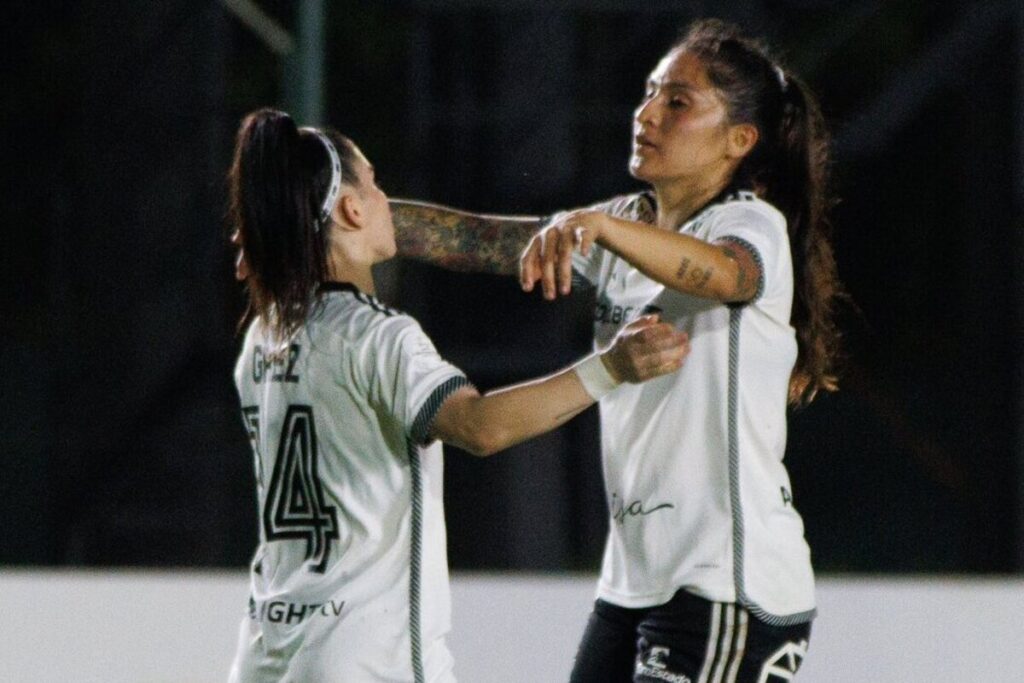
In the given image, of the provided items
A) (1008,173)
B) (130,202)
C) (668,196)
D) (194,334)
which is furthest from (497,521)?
(668,196)

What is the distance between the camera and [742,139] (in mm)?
2520

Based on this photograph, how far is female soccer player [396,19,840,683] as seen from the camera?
2311mm

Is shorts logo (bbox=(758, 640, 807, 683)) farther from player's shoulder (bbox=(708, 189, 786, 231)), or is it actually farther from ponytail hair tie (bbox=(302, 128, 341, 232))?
ponytail hair tie (bbox=(302, 128, 341, 232))

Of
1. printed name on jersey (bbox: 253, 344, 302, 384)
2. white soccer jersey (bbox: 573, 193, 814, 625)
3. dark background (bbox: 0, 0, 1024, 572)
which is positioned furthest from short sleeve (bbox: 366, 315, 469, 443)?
dark background (bbox: 0, 0, 1024, 572)

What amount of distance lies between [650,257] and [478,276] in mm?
6068

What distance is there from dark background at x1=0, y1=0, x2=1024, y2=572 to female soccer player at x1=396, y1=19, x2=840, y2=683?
4982mm

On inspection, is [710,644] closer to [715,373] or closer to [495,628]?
[715,373]

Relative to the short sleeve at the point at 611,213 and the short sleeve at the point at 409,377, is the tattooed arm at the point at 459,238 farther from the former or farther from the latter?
A: the short sleeve at the point at 409,377

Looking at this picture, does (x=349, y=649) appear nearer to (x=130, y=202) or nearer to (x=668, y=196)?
(x=668, y=196)

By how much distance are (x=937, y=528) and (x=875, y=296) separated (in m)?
1.18

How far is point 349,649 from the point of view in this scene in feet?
6.82

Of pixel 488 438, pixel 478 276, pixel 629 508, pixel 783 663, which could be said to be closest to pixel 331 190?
pixel 488 438

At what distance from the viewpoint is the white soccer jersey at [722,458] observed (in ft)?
7.62

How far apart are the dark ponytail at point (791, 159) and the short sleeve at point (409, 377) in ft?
2.13
